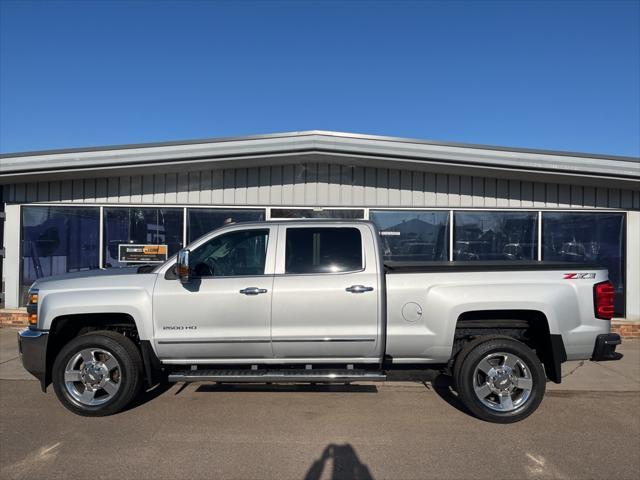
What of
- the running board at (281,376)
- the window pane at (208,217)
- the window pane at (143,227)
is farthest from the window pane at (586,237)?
the window pane at (143,227)

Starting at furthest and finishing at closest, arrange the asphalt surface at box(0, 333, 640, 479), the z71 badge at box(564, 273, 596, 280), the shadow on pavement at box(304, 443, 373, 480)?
1. the z71 badge at box(564, 273, 596, 280)
2. the asphalt surface at box(0, 333, 640, 479)
3. the shadow on pavement at box(304, 443, 373, 480)

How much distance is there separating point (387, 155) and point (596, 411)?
4914 millimetres

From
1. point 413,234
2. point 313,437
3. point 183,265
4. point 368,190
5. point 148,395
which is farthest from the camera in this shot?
point 413,234

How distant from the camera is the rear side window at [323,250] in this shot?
4738 mm

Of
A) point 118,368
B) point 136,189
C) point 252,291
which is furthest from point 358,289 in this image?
point 136,189

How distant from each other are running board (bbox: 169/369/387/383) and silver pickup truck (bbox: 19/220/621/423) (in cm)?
1

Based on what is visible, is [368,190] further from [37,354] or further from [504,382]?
[37,354]

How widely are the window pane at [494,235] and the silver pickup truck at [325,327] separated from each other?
15.2ft

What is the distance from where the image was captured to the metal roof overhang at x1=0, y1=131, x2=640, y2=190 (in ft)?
26.1

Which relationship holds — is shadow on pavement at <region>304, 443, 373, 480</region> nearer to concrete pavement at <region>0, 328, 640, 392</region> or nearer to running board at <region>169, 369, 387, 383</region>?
running board at <region>169, 369, 387, 383</region>

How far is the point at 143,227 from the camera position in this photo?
929 centimetres

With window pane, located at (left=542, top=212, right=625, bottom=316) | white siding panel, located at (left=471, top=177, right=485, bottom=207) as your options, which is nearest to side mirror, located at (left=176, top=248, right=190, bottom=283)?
white siding panel, located at (left=471, top=177, right=485, bottom=207)

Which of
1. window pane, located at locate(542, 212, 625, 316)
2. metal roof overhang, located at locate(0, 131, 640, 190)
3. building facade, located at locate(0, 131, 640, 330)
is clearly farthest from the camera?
window pane, located at locate(542, 212, 625, 316)

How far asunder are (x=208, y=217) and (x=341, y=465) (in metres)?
6.51
